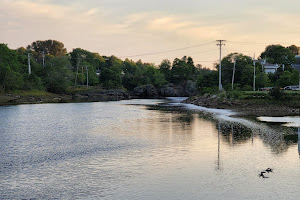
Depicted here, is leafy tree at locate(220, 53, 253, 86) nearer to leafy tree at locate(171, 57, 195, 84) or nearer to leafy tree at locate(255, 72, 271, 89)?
leafy tree at locate(255, 72, 271, 89)

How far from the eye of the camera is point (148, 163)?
22422 millimetres

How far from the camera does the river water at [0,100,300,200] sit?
55.0 feet

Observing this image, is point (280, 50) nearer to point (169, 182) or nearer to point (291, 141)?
point (291, 141)

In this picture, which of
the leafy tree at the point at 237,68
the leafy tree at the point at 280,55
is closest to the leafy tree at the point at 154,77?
the leafy tree at the point at 280,55

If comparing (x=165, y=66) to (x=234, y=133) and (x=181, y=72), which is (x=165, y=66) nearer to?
(x=181, y=72)

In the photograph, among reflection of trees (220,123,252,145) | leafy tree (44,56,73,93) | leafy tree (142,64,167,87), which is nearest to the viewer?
reflection of trees (220,123,252,145)

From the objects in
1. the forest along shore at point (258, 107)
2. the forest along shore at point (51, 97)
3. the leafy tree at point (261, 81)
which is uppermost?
the leafy tree at point (261, 81)

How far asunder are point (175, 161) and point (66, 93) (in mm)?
111830

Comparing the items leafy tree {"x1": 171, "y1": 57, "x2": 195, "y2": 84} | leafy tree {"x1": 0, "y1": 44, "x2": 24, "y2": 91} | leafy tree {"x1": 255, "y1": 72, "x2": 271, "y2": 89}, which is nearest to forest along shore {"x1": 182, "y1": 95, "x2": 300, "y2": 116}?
leafy tree {"x1": 255, "y1": 72, "x2": 271, "y2": 89}

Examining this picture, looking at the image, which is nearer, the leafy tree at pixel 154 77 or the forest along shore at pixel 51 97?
the forest along shore at pixel 51 97

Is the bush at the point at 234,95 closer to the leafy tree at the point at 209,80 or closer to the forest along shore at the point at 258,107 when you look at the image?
the forest along shore at the point at 258,107

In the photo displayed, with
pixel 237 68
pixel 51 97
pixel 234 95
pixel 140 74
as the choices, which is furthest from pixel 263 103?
pixel 140 74

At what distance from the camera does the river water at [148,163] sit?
1675 cm

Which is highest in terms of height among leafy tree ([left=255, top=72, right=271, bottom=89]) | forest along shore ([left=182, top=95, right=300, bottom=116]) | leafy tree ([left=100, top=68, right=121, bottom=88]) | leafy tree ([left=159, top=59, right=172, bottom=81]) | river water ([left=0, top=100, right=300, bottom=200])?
leafy tree ([left=159, top=59, right=172, bottom=81])
